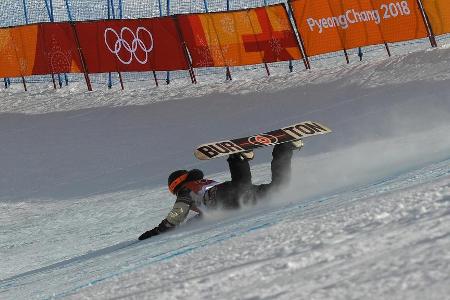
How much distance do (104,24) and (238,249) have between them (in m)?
15.8

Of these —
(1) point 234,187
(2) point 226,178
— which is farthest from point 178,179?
(2) point 226,178

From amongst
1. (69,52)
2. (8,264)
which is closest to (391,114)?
(8,264)

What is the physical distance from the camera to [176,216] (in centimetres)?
677

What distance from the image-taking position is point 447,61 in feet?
53.3

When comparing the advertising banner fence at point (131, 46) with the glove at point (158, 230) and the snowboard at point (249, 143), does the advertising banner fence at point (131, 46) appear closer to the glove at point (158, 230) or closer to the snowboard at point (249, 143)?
the snowboard at point (249, 143)

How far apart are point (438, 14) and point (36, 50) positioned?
8806mm

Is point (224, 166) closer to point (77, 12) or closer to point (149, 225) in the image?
point (149, 225)

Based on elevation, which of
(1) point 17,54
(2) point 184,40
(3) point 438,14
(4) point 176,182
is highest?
(1) point 17,54

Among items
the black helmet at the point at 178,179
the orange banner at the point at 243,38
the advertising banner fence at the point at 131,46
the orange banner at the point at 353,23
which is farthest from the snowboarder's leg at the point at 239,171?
the advertising banner fence at the point at 131,46

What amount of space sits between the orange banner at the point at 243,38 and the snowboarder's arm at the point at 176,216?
38.7ft

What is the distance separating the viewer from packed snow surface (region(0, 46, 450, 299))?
116 inches

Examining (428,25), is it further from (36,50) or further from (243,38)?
(36,50)

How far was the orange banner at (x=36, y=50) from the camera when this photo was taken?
61.0 ft

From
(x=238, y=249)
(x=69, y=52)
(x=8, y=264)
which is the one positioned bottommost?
(x=8, y=264)
